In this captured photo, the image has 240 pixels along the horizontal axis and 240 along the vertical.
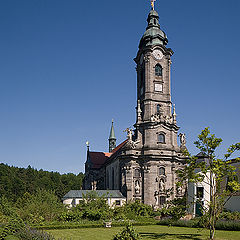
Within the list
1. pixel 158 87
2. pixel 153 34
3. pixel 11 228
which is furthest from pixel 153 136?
pixel 11 228

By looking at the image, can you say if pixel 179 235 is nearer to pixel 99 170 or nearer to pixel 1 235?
pixel 1 235

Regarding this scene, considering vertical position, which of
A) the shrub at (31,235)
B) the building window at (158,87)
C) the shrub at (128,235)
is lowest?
the shrub at (31,235)

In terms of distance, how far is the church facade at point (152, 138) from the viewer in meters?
56.3

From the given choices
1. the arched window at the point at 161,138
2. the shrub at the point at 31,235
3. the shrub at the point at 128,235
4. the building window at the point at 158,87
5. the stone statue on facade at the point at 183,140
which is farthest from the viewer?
the building window at the point at 158,87

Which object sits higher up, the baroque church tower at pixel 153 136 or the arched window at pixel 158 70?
the arched window at pixel 158 70

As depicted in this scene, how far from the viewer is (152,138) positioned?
5781 cm

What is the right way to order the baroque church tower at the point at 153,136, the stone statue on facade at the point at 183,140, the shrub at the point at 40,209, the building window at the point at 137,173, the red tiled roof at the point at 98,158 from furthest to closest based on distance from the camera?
the red tiled roof at the point at 98,158, the stone statue on facade at the point at 183,140, the building window at the point at 137,173, the baroque church tower at the point at 153,136, the shrub at the point at 40,209

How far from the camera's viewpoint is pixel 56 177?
122m

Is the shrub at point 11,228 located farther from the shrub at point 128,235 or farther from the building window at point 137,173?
the building window at point 137,173

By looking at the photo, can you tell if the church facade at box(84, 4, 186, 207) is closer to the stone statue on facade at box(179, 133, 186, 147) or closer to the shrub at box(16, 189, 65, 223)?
the stone statue on facade at box(179, 133, 186, 147)

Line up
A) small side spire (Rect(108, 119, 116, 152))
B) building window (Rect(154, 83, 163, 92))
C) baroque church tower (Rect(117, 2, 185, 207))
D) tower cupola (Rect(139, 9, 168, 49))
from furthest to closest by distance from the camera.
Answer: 1. small side spire (Rect(108, 119, 116, 152))
2. tower cupola (Rect(139, 9, 168, 49))
3. building window (Rect(154, 83, 163, 92))
4. baroque church tower (Rect(117, 2, 185, 207))

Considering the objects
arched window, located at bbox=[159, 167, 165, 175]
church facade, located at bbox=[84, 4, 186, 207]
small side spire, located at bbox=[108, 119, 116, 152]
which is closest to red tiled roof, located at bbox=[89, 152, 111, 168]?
small side spire, located at bbox=[108, 119, 116, 152]

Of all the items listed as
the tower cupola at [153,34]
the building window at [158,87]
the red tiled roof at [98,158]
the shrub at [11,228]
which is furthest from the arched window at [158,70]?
the shrub at [11,228]

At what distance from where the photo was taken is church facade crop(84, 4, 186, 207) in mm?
56344
